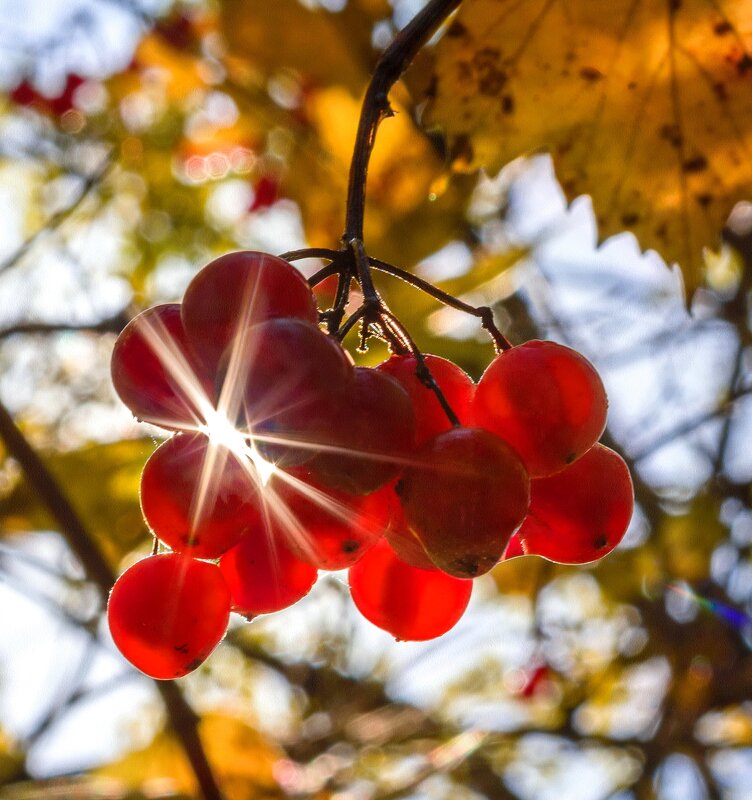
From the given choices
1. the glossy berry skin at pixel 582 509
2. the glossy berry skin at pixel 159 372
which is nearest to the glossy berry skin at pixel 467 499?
the glossy berry skin at pixel 582 509

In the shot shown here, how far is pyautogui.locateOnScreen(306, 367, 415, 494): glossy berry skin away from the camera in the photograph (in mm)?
899

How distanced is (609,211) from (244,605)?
3.24 ft

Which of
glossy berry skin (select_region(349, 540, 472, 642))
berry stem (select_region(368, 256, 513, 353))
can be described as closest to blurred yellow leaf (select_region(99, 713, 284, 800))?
glossy berry skin (select_region(349, 540, 472, 642))

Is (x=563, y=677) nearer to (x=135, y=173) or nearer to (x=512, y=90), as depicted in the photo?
(x=512, y=90)

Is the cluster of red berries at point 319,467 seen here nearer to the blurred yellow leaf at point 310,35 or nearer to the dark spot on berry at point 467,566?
the dark spot on berry at point 467,566

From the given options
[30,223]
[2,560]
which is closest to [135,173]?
[30,223]

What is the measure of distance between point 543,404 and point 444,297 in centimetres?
21

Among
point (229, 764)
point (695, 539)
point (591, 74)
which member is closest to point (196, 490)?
point (591, 74)

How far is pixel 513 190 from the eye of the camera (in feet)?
11.6

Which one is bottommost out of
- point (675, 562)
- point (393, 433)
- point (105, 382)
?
point (675, 562)

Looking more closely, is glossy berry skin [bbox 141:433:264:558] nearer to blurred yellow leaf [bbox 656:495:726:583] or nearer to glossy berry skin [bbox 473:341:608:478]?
glossy berry skin [bbox 473:341:608:478]

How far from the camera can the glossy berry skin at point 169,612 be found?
1041mm

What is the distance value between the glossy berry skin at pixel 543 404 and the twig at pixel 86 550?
3.18 feet

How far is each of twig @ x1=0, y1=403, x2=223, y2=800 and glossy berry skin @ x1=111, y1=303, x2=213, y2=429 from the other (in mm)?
694
